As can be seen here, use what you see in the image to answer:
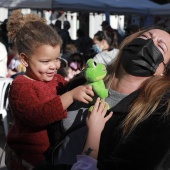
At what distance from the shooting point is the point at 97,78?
6.33 feet

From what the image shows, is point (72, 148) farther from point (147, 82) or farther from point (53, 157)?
point (147, 82)

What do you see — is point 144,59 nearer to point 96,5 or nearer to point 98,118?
point 98,118

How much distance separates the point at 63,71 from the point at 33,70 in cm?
335

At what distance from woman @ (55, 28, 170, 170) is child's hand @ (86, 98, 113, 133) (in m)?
0.04

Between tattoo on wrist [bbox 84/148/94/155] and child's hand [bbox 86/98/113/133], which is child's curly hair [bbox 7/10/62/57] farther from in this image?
tattoo on wrist [bbox 84/148/94/155]

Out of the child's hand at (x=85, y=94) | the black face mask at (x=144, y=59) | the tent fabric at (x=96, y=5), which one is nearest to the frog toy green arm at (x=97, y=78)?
the child's hand at (x=85, y=94)

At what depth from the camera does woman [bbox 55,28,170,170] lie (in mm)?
1608

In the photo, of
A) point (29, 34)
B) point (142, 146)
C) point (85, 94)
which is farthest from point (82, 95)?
point (29, 34)

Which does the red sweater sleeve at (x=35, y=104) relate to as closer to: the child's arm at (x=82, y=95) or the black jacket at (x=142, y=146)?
the child's arm at (x=82, y=95)

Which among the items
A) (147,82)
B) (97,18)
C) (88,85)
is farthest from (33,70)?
(97,18)

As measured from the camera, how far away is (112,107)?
1884mm

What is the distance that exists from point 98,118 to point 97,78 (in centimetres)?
23

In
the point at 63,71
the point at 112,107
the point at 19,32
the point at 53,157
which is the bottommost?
the point at 63,71

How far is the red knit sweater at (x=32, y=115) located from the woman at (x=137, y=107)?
109mm
